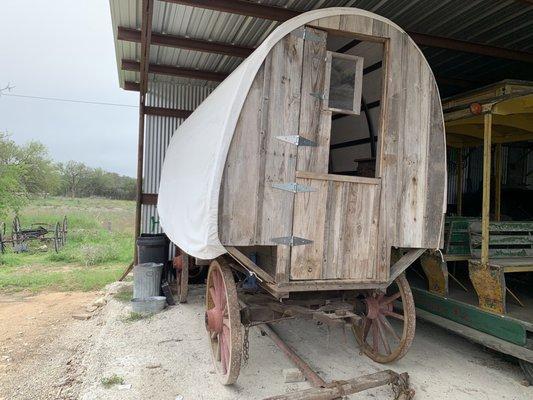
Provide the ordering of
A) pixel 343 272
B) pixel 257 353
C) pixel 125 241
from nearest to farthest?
pixel 343 272 → pixel 257 353 → pixel 125 241

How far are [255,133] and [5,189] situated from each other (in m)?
17.5

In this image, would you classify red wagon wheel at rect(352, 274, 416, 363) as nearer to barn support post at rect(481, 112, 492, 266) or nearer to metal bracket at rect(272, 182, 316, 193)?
barn support post at rect(481, 112, 492, 266)

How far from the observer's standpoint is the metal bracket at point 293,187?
3.50 meters

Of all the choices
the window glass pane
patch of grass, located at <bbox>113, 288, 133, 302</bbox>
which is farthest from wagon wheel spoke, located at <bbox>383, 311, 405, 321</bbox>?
patch of grass, located at <bbox>113, 288, 133, 302</bbox>

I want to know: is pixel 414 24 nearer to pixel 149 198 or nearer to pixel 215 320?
pixel 215 320

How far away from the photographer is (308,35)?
3.59 meters

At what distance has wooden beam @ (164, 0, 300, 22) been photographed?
5.11m

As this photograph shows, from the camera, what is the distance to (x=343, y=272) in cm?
373

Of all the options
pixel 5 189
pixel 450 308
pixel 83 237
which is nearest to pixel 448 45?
pixel 450 308

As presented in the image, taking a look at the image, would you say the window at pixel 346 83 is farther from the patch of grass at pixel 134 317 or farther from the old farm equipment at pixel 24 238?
the old farm equipment at pixel 24 238

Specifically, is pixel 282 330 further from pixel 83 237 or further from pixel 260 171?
pixel 83 237

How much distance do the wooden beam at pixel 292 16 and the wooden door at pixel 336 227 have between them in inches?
114

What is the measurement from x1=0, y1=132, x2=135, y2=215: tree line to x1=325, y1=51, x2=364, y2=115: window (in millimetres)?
17435

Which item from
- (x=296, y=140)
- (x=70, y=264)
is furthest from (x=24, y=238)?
(x=296, y=140)
